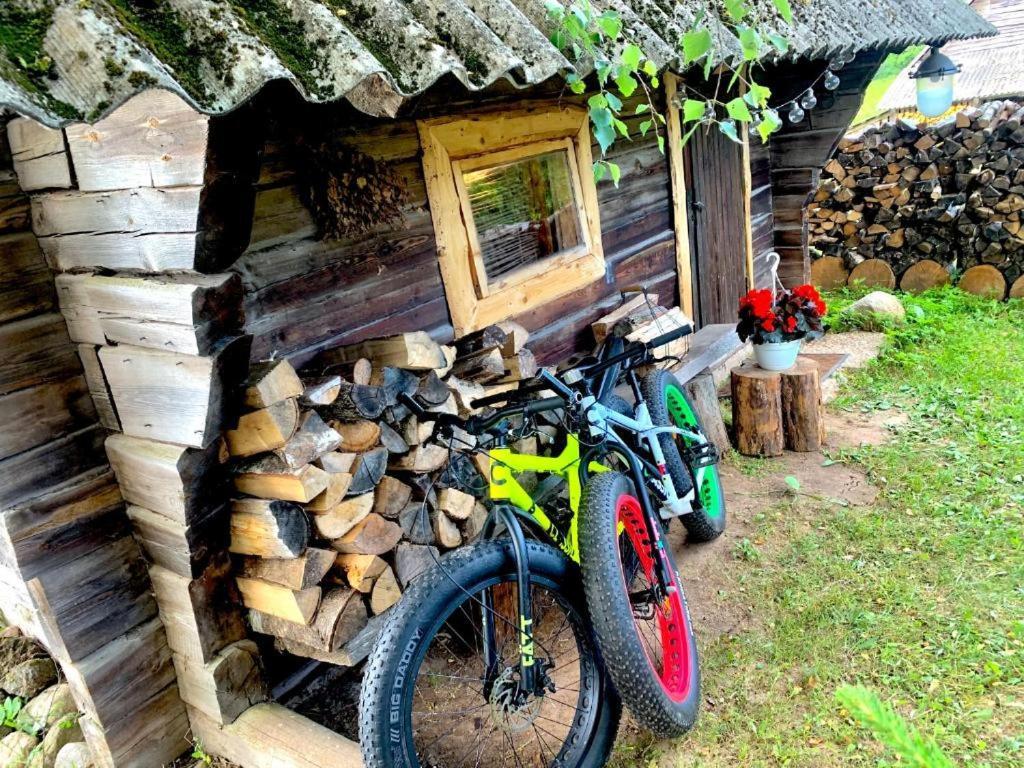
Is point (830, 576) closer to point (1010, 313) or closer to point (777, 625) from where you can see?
point (777, 625)

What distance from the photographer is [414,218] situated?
3.30 m

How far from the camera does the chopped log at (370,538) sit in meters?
2.51

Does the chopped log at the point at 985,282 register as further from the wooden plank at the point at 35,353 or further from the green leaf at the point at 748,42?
the wooden plank at the point at 35,353

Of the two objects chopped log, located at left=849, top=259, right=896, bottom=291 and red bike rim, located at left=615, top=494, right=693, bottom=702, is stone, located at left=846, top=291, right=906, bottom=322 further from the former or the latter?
red bike rim, located at left=615, top=494, right=693, bottom=702

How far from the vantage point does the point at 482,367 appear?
3.16 m

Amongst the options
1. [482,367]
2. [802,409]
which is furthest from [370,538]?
[802,409]

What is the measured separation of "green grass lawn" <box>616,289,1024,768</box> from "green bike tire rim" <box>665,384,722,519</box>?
31 centimetres

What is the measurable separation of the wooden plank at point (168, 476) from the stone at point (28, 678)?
46.1 inches

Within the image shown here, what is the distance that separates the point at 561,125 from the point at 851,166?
267 inches

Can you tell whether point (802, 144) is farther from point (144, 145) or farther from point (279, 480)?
point (144, 145)

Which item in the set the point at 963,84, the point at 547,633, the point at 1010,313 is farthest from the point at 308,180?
the point at 963,84

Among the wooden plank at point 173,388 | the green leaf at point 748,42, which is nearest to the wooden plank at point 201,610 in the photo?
the wooden plank at point 173,388

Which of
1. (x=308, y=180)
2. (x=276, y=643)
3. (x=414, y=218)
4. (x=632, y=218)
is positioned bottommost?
(x=276, y=643)

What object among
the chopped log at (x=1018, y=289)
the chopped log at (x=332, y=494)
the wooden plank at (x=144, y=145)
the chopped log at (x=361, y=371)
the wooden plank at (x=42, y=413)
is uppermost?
the wooden plank at (x=144, y=145)
